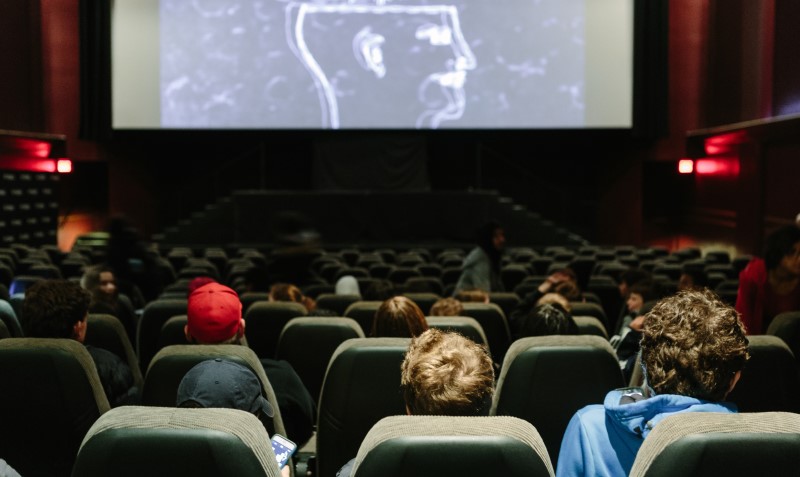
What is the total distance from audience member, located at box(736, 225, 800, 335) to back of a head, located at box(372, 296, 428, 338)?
1814mm

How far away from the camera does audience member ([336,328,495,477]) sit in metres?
1.71

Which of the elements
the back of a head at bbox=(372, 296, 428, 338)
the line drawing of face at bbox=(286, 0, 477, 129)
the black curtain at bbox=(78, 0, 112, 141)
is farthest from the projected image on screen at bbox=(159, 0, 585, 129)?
the back of a head at bbox=(372, 296, 428, 338)

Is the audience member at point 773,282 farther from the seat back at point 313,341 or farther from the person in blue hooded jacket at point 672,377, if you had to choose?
the person in blue hooded jacket at point 672,377

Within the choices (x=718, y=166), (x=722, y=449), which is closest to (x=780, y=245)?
(x=722, y=449)

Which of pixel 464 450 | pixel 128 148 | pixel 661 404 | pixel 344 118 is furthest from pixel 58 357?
pixel 128 148

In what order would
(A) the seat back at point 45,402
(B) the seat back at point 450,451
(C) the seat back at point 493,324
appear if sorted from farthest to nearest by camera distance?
(C) the seat back at point 493,324
(A) the seat back at point 45,402
(B) the seat back at point 450,451

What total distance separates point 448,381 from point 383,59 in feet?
46.0

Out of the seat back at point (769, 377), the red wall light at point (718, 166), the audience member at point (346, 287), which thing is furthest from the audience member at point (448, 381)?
the red wall light at point (718, 166)

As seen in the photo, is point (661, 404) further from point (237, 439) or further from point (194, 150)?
point (194, 150)

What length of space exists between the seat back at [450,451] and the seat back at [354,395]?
1285 mm

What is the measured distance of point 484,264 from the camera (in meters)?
6.92

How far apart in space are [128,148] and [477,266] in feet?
39.5

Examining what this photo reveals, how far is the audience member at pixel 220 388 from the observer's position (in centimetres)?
224

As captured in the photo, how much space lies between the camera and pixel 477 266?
687 centimetres
